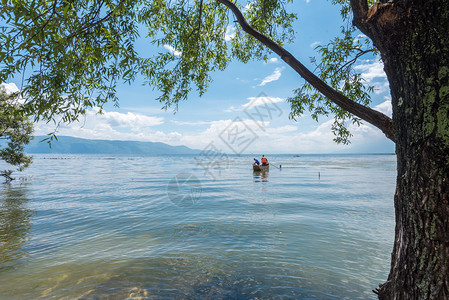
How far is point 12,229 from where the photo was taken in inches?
400

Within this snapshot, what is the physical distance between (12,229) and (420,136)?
47.5ft

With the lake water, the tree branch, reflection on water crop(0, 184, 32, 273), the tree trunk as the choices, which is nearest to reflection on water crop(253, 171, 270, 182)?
the lake water

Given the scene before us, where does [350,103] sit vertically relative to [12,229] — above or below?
above

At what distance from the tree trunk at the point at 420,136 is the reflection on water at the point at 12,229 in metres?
9.48

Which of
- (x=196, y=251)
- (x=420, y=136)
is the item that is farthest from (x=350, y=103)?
(x=196, y=251)

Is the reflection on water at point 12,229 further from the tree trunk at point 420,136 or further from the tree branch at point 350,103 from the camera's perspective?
the tree trunk at point 420,136

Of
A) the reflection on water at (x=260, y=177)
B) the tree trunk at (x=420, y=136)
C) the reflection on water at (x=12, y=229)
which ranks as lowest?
the reflection on water at (x=12, y=229)

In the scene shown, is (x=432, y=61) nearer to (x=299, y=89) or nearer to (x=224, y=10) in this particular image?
(x=299, y=89)

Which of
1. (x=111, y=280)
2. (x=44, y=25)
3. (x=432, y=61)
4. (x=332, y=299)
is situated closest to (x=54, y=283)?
(x=111, y=280)

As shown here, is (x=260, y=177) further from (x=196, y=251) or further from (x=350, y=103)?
(x=350, y=103)

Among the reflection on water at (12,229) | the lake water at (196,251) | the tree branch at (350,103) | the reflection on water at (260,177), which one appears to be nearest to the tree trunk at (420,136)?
the tree branch at (350,103)

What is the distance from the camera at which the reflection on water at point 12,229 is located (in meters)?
7.21

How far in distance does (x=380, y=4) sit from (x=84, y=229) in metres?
12.2

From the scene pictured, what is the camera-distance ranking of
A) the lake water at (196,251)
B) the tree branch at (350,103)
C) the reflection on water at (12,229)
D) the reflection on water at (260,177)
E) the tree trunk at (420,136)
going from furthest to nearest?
the reflection on water at (260,177), the reflection on water at (12,229), the lake water at (196,251), the tree branch at (350,103), the tree trunk at (420,136)
